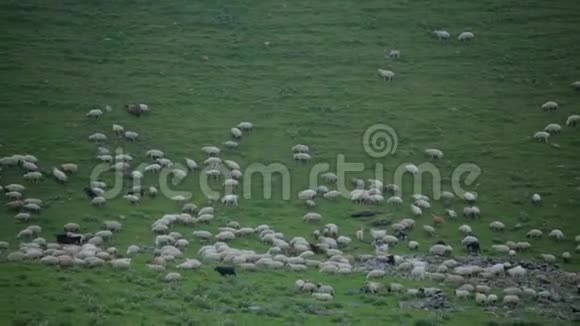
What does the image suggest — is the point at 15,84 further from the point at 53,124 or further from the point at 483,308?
the point at 483,308

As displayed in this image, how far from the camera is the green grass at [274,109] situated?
94.0ft

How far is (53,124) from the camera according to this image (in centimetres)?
4653

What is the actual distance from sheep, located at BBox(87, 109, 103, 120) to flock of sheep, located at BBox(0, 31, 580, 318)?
1.71 m

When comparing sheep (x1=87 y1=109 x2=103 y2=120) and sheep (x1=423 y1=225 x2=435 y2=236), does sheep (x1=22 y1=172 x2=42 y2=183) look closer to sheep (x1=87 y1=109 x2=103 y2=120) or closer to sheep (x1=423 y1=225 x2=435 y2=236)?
sheep (x1=87 y1=109 x2=103 y2=120)

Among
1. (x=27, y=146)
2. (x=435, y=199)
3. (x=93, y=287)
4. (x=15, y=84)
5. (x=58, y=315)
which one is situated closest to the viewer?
(x=58, y=315)

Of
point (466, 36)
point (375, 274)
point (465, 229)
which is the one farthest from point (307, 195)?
point (466, 36)

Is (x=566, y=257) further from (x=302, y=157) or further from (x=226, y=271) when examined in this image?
(x=302, y=157)

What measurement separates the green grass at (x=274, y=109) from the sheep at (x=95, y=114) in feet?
1.64

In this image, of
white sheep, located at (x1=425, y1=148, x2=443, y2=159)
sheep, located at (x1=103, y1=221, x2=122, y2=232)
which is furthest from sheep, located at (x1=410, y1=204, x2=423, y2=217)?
sheep, located at (x1=103, y1=221, x2=122, y2=232)

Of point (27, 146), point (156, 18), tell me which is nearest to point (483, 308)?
point (27, 146)

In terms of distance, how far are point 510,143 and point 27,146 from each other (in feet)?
72.3

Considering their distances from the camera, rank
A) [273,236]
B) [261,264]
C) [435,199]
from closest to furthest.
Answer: [261,264] < [273,236] < [435,199]

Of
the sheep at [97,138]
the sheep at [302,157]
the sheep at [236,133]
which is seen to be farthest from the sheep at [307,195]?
the sheep at [97,138]

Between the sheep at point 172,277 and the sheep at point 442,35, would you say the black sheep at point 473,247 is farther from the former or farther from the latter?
the sheep at point 442,35
